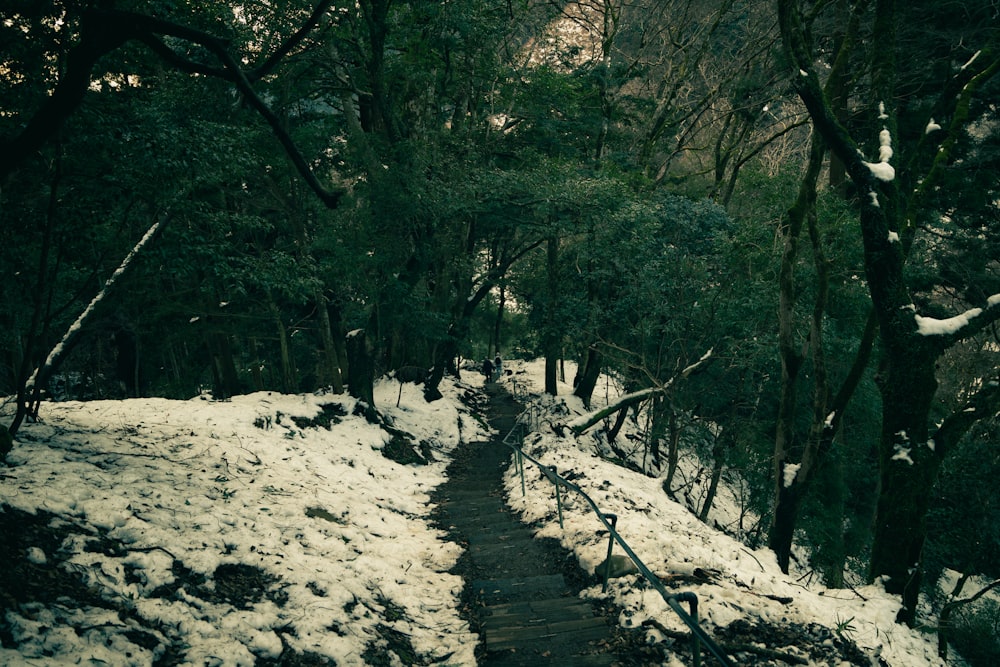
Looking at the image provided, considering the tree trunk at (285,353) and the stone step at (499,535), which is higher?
the tree trunk at (285,353)

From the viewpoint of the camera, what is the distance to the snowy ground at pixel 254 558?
462 cm

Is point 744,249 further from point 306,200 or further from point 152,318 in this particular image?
point 152,318

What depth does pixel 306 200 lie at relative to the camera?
54.9ft

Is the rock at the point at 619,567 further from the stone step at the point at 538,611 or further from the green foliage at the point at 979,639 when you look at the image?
the green foliage at the point at 979,639

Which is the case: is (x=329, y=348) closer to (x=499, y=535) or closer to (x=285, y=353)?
(x=285, y=353)

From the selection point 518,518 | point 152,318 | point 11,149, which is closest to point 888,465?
point 518,518

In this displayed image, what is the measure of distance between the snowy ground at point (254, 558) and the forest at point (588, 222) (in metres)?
1.17

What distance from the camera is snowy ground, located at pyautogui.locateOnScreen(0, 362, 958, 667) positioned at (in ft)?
15.2

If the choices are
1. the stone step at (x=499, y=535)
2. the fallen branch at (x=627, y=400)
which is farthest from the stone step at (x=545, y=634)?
the fallen branch at (x=627, y=400)

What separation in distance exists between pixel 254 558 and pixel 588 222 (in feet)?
43.4

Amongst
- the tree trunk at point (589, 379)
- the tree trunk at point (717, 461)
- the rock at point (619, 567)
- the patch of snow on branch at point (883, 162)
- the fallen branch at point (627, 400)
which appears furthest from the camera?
the tree trunk at point (589, 379)

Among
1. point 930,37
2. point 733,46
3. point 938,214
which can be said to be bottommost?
point 938,214

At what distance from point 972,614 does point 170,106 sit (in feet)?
99.8

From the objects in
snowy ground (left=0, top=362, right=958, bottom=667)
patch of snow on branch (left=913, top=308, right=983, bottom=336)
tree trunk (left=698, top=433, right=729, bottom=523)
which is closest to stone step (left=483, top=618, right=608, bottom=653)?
snowy ground (left=0, top=362, right=958, bottom=667)
